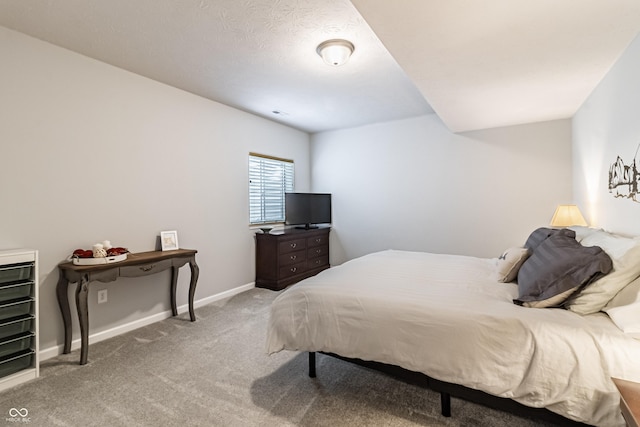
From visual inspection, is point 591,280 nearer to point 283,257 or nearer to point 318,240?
point 283,257

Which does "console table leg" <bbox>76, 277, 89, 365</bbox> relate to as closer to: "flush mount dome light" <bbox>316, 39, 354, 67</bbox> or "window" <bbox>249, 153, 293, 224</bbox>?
"window" <bbox>249, 153, 293, 224</bbox>

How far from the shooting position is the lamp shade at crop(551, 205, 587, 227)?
10.3 feet

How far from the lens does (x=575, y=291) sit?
1562 mm

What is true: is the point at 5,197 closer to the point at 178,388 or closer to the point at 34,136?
the point at 34,136

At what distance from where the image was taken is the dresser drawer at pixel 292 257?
438 centimetres

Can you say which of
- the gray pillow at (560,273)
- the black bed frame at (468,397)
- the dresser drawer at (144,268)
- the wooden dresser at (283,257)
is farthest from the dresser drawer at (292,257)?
the gray pillow at (560,273)

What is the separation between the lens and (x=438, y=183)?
448 cm

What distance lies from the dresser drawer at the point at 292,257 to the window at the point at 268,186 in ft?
2.21

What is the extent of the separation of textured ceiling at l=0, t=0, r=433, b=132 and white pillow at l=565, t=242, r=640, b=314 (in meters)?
2.09

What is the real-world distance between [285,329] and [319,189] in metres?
3.79

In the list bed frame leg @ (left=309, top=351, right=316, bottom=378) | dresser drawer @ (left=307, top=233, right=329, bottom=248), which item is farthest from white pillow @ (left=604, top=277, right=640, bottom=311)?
dresser drawer @ (left=307, top=233, right=329, bottom=248)

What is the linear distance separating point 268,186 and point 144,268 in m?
2.37

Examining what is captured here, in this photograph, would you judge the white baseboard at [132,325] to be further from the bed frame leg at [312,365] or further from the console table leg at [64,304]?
the bed frame leg at [312,365]

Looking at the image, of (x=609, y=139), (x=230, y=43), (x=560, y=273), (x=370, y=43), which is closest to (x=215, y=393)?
(x=560, y=273)
